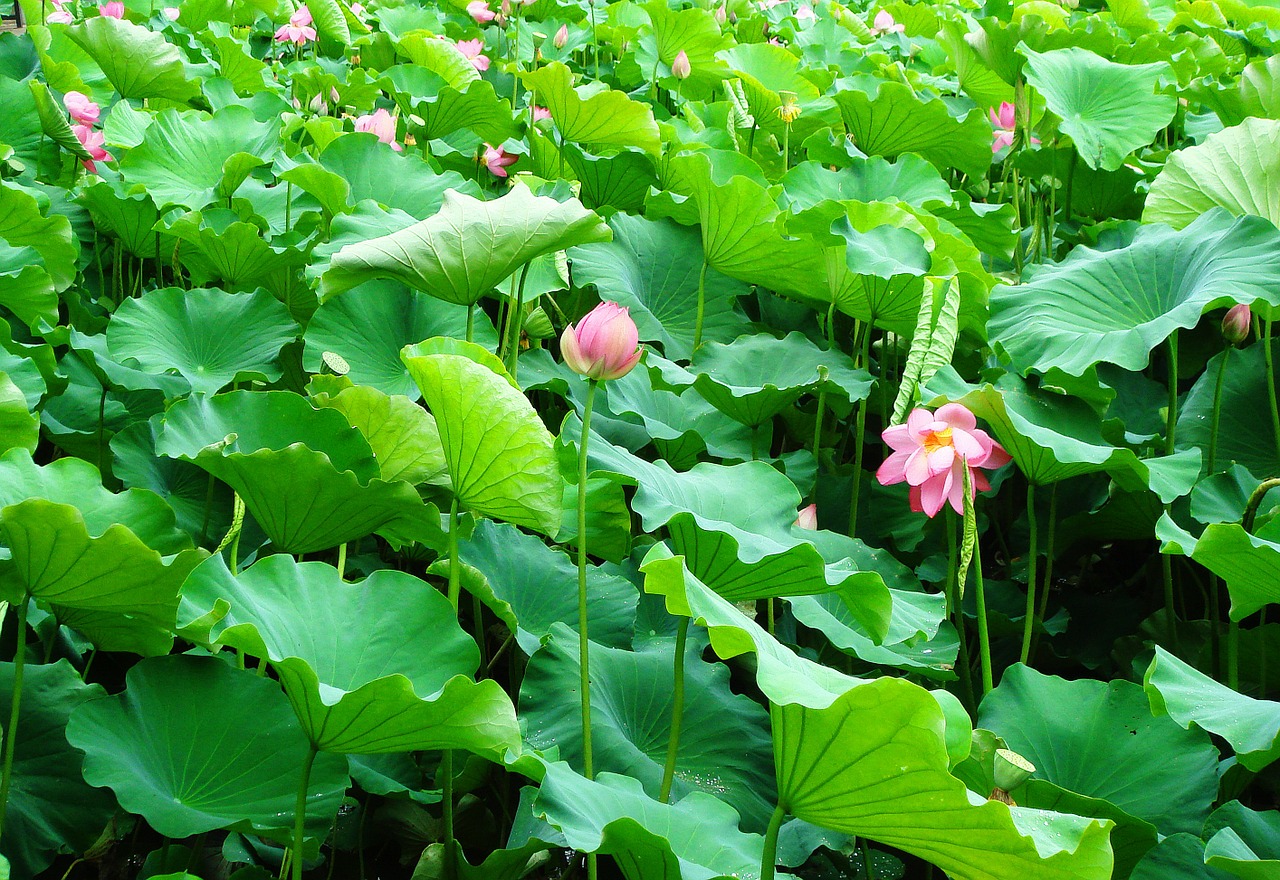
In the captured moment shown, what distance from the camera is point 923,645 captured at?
3.86 ft

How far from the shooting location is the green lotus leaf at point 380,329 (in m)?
1.39

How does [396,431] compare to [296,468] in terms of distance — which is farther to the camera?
[396,431]

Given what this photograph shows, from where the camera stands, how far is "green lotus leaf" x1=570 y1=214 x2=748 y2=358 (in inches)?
66.2

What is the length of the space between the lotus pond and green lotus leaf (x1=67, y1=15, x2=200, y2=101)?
0.02 m

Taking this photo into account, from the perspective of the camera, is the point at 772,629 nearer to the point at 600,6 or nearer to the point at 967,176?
the point at 967,176

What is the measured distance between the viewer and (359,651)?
922 millimetres

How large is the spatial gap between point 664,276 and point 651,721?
2.75 feet

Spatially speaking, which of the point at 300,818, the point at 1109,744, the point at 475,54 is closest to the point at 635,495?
the point at 300,818

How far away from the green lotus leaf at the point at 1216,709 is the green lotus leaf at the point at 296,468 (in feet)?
2.16

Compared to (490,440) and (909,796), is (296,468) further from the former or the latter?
(909,796)

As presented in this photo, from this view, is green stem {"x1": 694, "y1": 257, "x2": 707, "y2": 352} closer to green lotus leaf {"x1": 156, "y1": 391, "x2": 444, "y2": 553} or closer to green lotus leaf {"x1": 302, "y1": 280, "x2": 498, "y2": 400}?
green lotus leaf {"x1": 302, "y1": 280, "x2": 498, "y2": 400}

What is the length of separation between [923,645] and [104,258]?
5.37 ft

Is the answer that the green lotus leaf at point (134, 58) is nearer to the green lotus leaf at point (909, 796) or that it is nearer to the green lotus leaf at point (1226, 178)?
the green lotus leaf at point (1226, 178)

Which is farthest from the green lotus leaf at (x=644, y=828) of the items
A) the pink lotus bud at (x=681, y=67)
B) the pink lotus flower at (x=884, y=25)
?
the pink lotus flower at (x=884, y=25)
